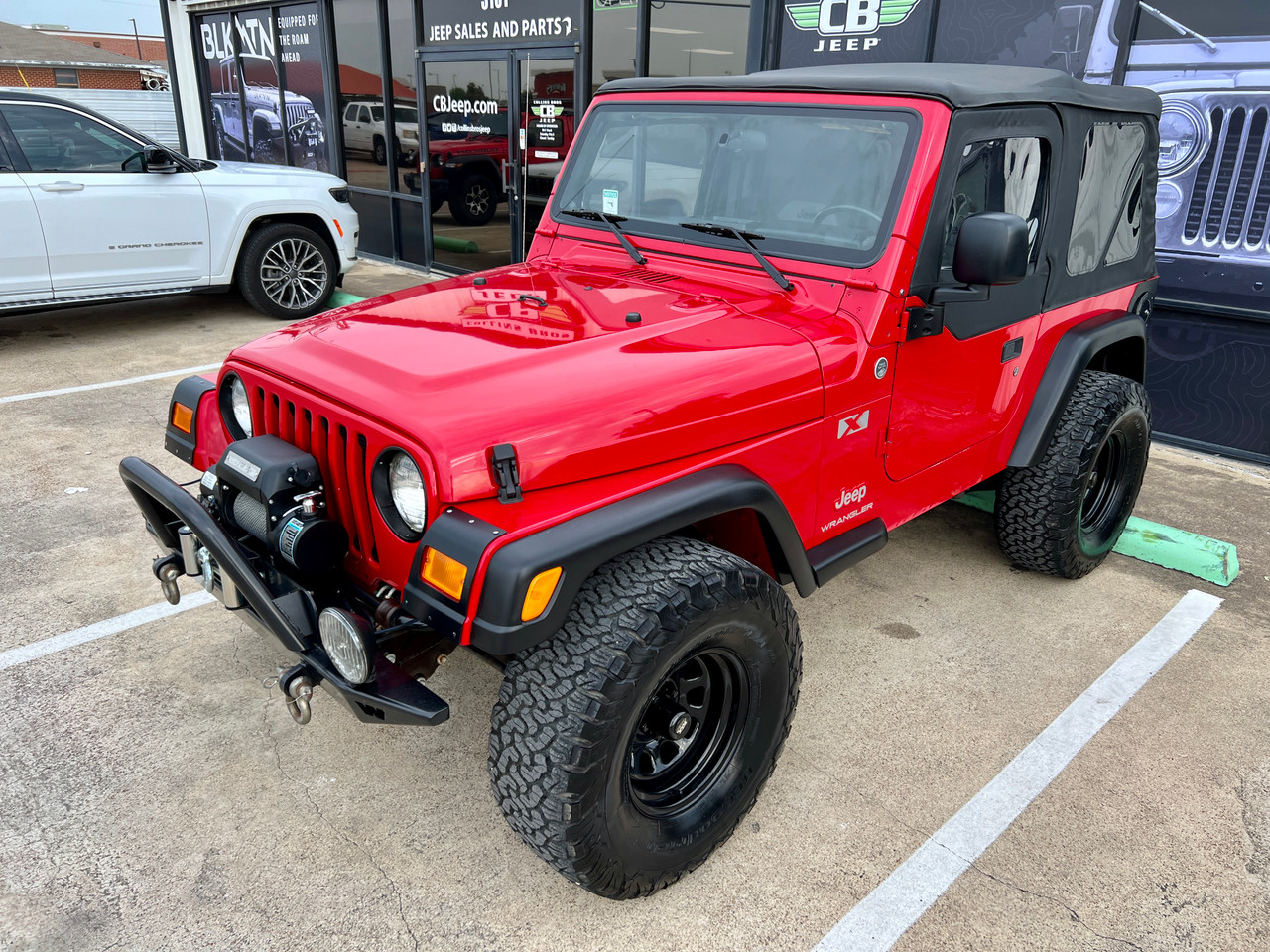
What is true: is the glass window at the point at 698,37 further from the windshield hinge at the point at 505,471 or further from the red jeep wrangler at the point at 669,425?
the windshield hinge at the point at 505,471

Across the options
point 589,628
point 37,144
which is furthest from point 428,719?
point 37,144

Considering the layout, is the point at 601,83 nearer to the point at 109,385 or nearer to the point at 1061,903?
the point at 109,385

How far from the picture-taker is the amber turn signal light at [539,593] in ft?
6.15

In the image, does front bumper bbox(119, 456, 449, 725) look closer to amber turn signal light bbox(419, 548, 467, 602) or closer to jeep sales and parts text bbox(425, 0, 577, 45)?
amber turn signal light bbox(419, 548, 467, 602)

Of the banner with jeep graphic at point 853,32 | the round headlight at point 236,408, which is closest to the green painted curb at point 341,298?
the banner with jeep graphic at point 853,32

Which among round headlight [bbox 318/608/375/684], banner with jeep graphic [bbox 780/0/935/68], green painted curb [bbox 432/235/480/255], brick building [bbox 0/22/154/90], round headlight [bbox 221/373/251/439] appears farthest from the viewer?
brick building [bbox 0/22/154/90]

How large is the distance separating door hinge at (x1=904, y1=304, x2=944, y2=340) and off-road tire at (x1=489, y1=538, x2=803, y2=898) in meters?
0.95

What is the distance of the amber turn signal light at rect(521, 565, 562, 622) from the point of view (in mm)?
1873

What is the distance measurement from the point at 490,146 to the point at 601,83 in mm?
1466

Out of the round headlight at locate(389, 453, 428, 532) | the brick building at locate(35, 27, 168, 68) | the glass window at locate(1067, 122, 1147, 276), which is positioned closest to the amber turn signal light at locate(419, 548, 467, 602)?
the round headlight at locate(389, 453, 428, 532)

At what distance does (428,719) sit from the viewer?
6.57 feet

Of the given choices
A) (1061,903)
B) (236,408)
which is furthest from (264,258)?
(1061,903)

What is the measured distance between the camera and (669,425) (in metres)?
2.26

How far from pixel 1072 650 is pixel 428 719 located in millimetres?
2585
